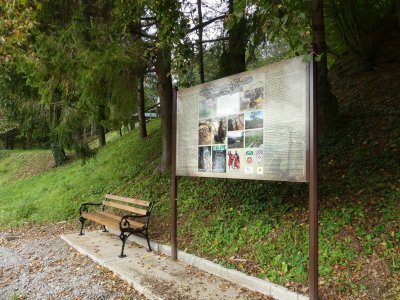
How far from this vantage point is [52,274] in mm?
5430

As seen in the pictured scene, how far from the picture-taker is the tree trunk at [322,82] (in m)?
6.72

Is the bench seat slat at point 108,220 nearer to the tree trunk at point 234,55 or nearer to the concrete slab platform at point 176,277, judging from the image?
the concrete slab platform at point 176,277

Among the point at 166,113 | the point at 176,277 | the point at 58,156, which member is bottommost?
the point at 176,277

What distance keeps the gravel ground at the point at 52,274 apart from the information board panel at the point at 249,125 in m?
1.91

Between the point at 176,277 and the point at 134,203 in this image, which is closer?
the point at 176,277

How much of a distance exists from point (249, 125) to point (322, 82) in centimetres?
327

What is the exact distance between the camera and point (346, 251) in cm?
435

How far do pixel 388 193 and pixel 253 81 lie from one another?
2.57 metres

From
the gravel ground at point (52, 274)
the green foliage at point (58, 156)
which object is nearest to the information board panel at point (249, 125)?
the gravel ground at point (52, 274)

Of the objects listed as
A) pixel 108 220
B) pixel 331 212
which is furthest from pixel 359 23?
pixel 108 220

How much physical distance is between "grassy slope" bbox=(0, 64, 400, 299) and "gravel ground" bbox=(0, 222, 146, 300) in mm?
1384

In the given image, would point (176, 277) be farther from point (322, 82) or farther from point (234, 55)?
point (234, 55)

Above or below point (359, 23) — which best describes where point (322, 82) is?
below

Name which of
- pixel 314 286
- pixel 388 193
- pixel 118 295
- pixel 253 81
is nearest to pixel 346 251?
pixel 314 286
